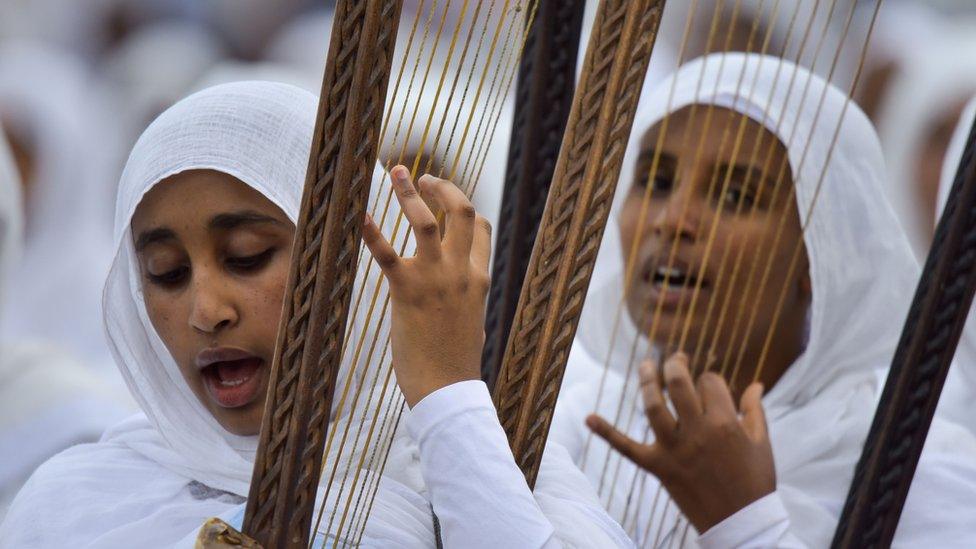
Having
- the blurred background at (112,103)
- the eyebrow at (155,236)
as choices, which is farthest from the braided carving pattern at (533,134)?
the blurred background at (112,103)

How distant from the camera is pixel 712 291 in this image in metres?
2.54

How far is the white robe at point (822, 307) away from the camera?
2516 millimetres

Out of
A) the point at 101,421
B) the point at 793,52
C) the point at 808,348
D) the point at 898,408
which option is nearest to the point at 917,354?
the point at 898,408

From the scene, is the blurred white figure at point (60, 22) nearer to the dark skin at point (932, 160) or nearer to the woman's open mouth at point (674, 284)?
the dark skin at point (932, 160)

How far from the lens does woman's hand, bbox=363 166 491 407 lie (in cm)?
158

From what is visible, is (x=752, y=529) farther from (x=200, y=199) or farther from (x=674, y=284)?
(x=200, y=199)

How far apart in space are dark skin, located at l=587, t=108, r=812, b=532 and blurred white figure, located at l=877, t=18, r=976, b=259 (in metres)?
1.55

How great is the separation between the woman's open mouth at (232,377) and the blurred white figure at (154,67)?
3311 millimetres

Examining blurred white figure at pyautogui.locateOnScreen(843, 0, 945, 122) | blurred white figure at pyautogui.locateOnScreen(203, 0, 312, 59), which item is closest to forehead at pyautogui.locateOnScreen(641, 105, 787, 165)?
blurred white figure at pyautogui.locateOnScreen(843, 0, 945, 122)

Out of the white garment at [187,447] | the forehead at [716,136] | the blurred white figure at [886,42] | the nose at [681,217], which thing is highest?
the blurred white figure at [886,42]

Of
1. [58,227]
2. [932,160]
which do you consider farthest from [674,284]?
[58,227]

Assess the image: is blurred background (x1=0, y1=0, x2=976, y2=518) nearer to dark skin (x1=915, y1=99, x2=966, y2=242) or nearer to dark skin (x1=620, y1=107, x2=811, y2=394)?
dark skin (x1=915, y1=99, x2=966, y2=242)

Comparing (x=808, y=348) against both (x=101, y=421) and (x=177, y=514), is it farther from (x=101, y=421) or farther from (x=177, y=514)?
(x=101, y=421)

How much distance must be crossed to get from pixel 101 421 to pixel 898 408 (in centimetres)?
181
